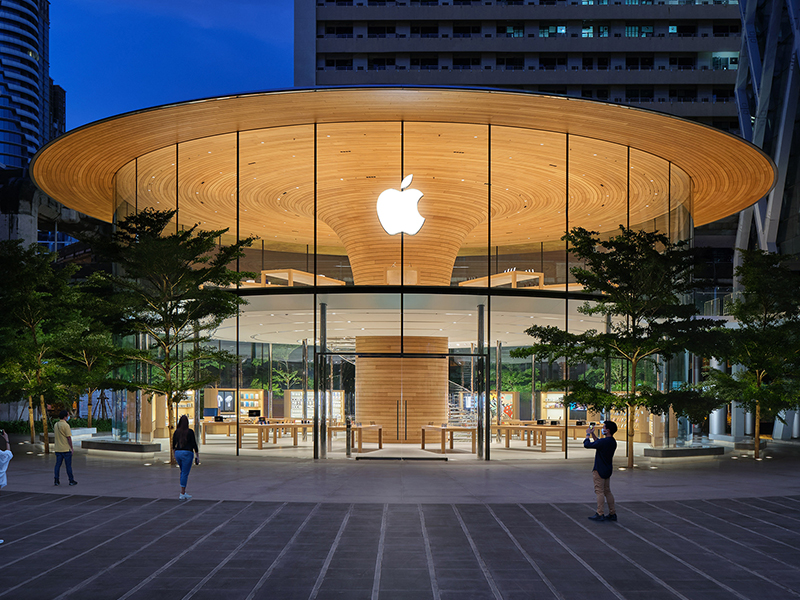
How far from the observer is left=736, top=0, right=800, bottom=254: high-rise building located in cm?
3656

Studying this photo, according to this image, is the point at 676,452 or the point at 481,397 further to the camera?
the point at 676,452

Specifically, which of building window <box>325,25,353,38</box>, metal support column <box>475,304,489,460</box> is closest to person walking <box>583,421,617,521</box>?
metal support column <box>475,304,489,460</box>

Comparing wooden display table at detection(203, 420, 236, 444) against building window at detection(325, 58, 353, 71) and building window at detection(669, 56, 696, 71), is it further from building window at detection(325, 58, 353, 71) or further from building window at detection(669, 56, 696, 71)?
building window at detection(669, 56, 696, 71)

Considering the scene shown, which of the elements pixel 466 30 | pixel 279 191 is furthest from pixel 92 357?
pixel 466 30

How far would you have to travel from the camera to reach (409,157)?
21.3 metres

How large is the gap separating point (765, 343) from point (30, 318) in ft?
66.2

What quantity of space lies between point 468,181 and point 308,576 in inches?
630

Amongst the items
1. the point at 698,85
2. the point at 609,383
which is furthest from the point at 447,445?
the point at 698,85

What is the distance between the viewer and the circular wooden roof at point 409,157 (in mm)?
18094

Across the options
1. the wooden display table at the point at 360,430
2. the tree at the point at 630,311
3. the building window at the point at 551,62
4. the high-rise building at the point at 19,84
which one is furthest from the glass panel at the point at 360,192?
the high-rise building at the point at 19,84

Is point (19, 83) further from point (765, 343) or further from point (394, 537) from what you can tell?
point (394, 537)

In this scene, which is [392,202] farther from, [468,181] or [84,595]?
[84,595]

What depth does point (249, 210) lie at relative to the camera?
2692 cm

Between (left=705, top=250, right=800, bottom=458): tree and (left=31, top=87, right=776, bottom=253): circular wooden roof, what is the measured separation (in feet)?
10.5
